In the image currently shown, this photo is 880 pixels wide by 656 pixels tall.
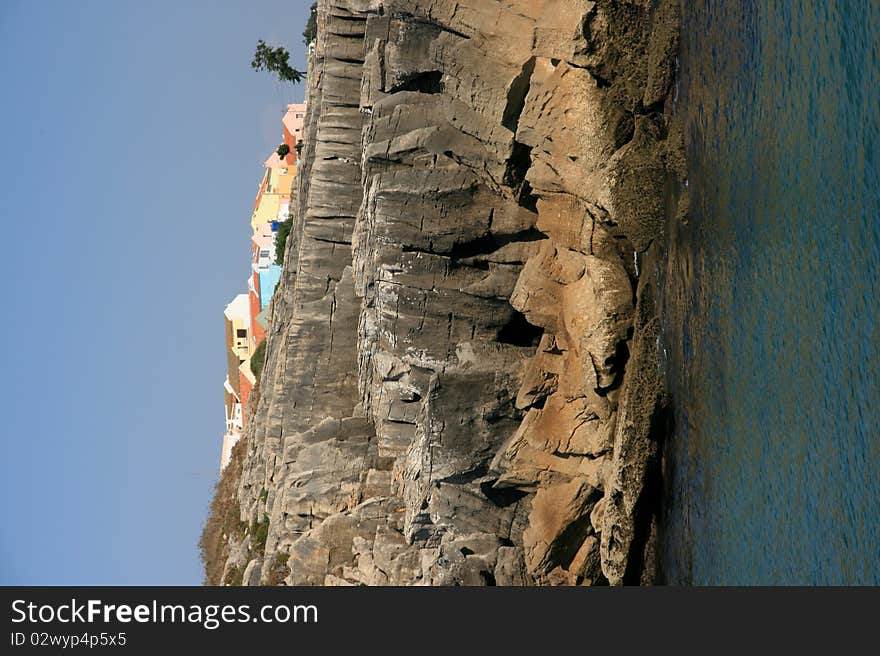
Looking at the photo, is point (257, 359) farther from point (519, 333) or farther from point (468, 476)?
point (468, 476)

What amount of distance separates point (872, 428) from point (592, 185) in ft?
52.1

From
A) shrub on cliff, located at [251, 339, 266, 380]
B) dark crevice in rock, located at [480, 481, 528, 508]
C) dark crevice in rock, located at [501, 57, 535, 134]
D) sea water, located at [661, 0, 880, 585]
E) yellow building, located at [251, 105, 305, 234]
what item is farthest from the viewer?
yellow building, located at [251, 105, 305, 234]

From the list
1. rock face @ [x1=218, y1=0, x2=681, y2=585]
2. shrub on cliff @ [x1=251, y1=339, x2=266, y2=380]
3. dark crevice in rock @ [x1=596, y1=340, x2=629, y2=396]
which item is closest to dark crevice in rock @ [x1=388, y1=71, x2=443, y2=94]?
rock face @ [x1=218, y1=0, x2=681, y2=585]

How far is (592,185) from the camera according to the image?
108 ft

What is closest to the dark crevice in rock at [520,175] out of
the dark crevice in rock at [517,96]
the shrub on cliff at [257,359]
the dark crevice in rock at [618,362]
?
the dark crevice in rock at [517,96]

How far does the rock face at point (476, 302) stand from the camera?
31312 mm

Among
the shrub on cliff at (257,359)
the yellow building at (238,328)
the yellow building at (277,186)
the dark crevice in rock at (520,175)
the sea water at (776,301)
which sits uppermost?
the yellow building at (277,186)

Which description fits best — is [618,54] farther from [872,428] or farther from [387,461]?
[387,461]

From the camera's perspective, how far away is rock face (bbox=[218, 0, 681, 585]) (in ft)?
103

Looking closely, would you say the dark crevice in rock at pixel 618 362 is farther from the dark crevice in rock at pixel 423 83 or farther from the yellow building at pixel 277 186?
the yellow building at pixel 277 186

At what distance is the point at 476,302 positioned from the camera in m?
40.0

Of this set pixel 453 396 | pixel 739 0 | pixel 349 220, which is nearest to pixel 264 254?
pixel 349 220

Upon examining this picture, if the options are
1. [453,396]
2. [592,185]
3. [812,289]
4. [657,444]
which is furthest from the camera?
[453,396]

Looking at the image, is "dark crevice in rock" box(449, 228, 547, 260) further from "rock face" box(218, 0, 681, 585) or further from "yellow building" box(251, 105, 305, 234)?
"yellow building" box(251, 105, 305, 234)
